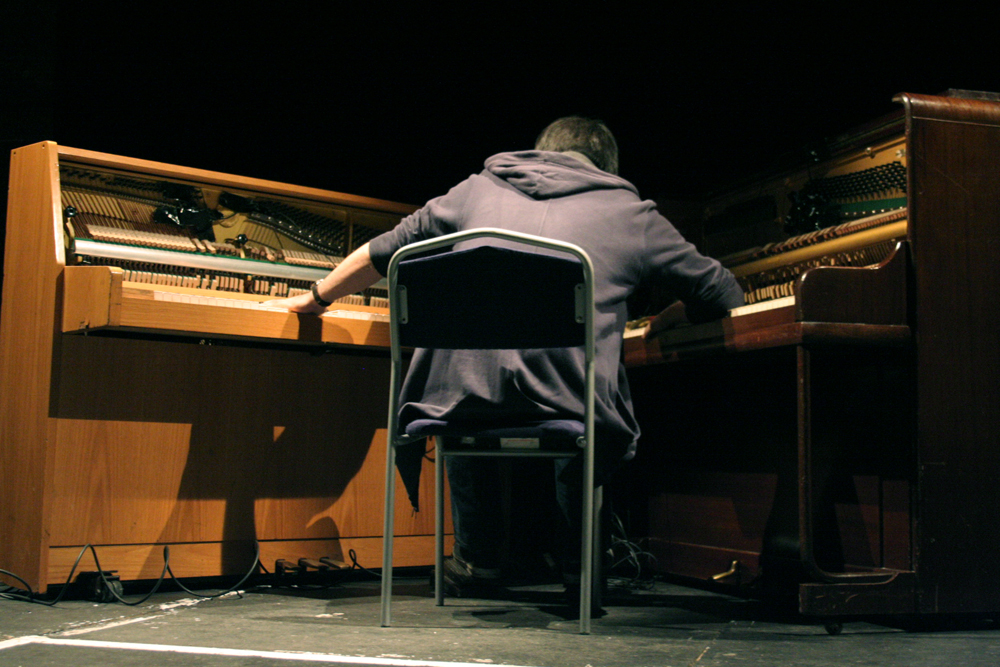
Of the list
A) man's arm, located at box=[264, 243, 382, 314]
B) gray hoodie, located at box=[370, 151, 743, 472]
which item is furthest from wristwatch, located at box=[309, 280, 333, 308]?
gray hoodie, located at box=[370, 151, 743, 472]

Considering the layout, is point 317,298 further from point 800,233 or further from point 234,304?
point 800,233

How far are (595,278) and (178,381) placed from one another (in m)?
1.39

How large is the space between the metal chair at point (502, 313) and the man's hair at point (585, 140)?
2.01ft

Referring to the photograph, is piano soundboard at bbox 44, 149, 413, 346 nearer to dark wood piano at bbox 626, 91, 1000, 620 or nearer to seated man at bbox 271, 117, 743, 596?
seated man at bbox 271, 117, 743, 596

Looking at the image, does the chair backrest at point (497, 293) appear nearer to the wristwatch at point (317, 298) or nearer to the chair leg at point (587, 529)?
the chair leg at point (587, 529)

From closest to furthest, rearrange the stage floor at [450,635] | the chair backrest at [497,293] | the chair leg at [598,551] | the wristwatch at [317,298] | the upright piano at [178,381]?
1. the stage floor at [450,635]
2. the chair backrest at [497,293]
3. the chair leg at [598,551]
4. the upright piano at [178,381]
5. the wristwatch at [317,298]

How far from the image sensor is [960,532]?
7.41 feet

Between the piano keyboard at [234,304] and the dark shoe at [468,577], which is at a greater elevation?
the piano keyboard at [234,304]

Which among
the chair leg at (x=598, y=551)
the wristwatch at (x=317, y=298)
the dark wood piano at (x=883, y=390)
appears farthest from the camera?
the wristwatch at (x=317, y=298)

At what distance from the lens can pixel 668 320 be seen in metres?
2.75

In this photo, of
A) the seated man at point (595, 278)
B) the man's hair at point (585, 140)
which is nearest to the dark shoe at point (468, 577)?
the seated man at point (595, 278)

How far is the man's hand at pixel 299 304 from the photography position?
9.26 ft

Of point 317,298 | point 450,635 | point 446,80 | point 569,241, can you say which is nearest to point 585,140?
point 569,241

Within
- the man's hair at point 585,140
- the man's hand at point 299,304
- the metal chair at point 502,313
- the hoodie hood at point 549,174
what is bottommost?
the metal chair at point 502,313
